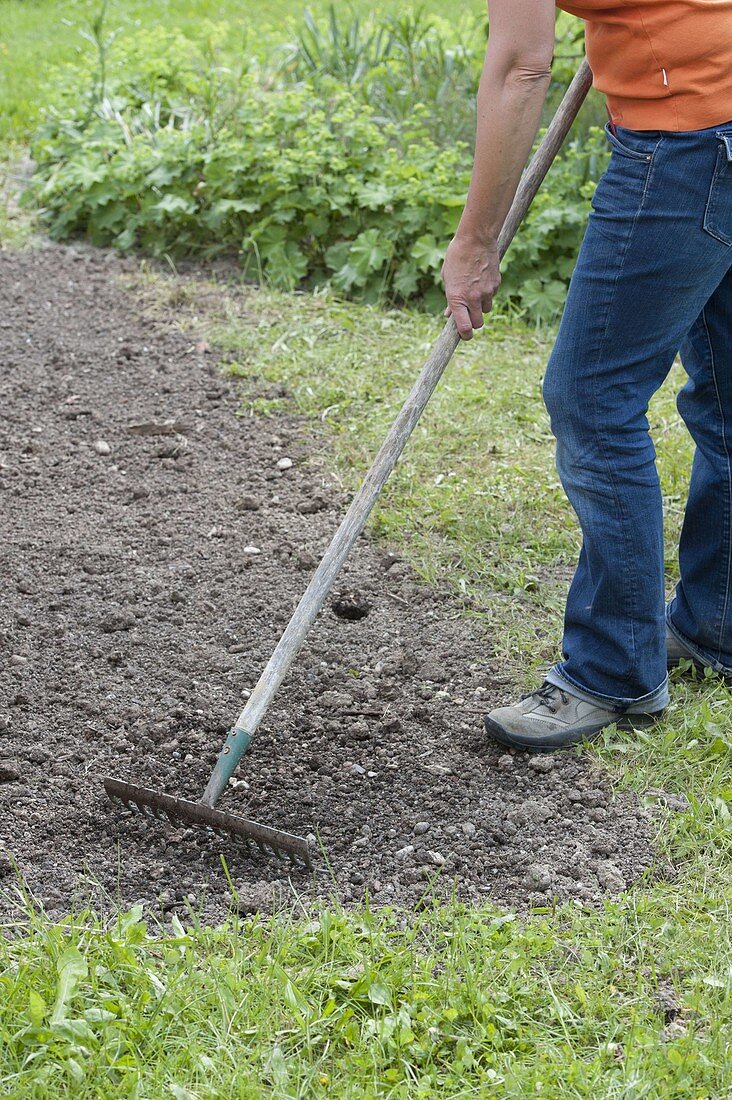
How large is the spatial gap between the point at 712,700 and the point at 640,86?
1.55 m

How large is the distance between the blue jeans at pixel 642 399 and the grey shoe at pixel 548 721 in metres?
0.04

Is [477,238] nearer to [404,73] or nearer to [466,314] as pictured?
[466,314]

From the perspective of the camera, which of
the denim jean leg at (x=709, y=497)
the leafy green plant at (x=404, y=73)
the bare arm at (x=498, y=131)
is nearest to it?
the bare arm at (x=498, y=131)

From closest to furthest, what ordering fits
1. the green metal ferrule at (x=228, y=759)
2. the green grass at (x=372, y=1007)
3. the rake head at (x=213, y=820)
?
the green grass at (x=372, y=1007), the rake head at (x=213, y=820), the green metal ferrule at (x=228, y=759)

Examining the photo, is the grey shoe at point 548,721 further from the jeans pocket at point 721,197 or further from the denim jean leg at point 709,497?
the jeans pocket at point 721,197

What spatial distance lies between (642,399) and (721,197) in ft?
1.49

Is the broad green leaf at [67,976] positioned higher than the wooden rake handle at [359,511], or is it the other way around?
the wooden rake handle at [359,511]

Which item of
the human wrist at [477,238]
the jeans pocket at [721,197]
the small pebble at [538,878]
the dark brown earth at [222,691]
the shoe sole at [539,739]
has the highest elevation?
the jeans pocket at [721,197]

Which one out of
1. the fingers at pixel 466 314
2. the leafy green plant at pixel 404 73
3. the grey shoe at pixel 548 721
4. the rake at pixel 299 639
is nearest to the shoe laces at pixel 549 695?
the grey shoe at pixel 548 721

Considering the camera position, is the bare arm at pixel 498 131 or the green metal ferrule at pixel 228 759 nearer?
the bare arm at pixel 498 131

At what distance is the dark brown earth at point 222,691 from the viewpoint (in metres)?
2.48

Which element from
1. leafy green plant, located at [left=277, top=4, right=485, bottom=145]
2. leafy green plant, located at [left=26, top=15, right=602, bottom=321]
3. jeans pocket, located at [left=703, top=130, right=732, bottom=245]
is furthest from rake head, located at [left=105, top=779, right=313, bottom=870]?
leafy green plant, located at [left=277, top=4, right=485, bottom=145]

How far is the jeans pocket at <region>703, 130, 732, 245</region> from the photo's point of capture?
Result: 89.5 inches

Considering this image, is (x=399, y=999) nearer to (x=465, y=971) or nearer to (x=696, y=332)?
(x=465, y=971)
